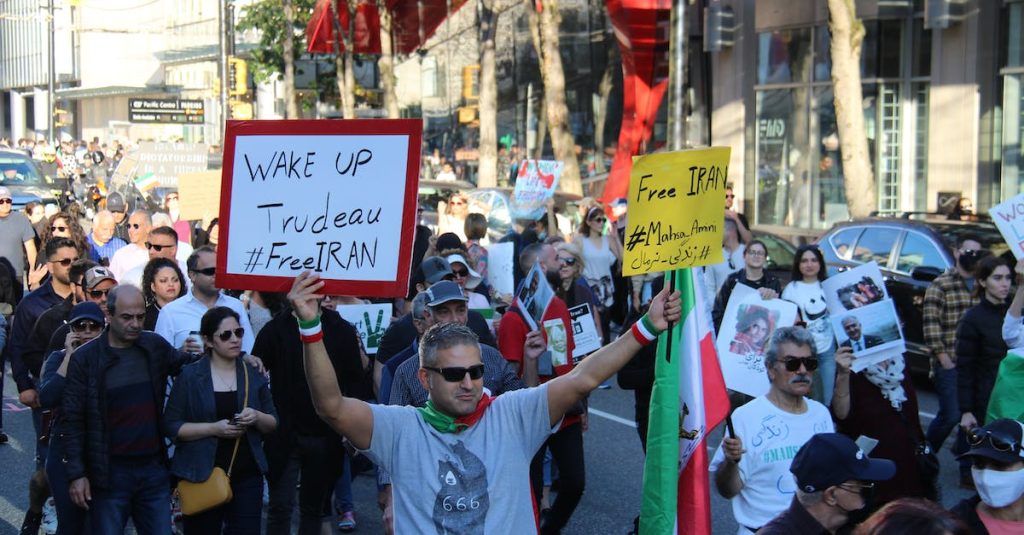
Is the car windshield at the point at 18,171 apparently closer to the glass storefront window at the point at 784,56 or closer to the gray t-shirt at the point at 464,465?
the glass storefront window at the point at 784,56

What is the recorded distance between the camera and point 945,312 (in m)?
9.81

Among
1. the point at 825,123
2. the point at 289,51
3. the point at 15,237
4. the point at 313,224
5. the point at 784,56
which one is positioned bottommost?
the point at 15,237

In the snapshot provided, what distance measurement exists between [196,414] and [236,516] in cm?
55

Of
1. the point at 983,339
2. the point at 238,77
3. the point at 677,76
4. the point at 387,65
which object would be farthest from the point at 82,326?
the point at 387,65

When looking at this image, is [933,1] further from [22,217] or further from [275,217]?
[275,217]

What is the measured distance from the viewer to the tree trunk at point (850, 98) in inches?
731

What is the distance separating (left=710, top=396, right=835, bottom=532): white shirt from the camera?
17.8 feet

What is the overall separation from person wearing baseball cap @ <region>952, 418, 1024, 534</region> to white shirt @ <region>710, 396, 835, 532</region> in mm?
978

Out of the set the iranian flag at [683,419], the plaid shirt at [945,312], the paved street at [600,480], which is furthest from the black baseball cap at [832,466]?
the plaid shirt at [945,312]

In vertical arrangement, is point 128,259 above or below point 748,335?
above

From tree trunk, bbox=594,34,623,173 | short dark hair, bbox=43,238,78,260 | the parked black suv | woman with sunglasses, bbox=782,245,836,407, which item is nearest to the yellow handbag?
woman with sunglasses, bbox=782,245,836,407

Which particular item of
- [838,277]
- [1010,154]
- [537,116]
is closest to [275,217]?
[838,277]

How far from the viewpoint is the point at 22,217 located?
13.5m

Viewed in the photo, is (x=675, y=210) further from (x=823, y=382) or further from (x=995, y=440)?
(x=823, y=382)
